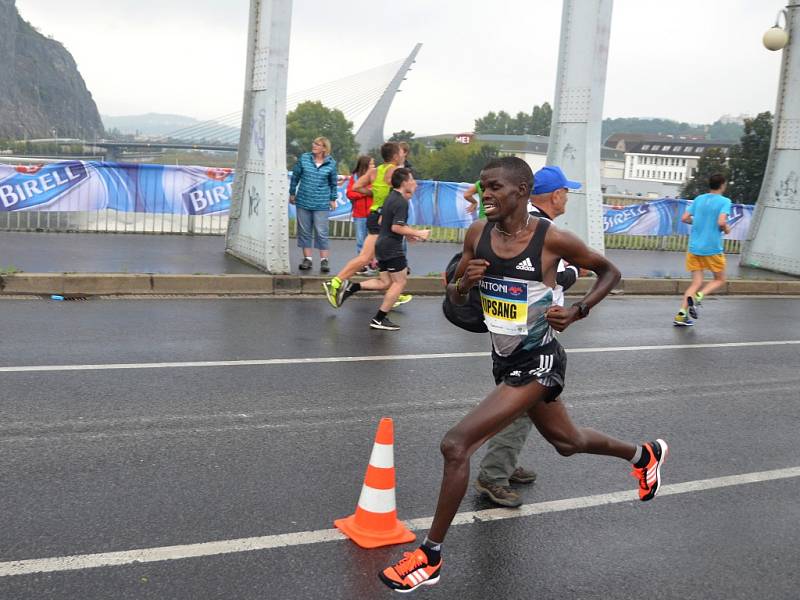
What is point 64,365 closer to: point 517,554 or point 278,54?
point 517,554

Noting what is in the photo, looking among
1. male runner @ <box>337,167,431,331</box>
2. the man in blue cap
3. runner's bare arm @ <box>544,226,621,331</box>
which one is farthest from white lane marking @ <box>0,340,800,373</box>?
runner's bare arm @ <box>544,226,621,331</box>

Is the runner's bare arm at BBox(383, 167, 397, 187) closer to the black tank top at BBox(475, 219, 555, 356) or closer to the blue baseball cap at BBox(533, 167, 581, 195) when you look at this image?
the blue baseball cap at BBox(533, 167, 581, 195)

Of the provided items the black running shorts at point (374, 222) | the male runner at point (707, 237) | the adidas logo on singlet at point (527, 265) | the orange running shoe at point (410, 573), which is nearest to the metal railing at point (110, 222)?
the black running shorts at point (374, 222)

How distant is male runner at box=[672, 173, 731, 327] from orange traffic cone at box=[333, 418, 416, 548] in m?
7.30

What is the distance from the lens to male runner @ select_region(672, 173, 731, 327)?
10.8 m

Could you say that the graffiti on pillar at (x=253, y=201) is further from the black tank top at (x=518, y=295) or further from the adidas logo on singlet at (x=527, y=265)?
the adidas logo on singlet at (x=527, y=265)

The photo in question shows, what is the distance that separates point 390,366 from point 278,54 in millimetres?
5839

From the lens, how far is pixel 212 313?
9.63 metres

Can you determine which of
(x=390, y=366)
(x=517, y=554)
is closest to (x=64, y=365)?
(x=390, y=366)

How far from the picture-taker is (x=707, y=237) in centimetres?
1103

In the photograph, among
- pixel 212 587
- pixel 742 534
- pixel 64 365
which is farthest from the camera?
pixel 64 365

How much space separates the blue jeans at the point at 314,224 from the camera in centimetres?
1239

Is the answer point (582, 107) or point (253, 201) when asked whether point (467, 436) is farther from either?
point (582, 107)

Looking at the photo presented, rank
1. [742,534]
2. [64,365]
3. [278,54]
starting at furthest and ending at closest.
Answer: [278,54] → [64,365] → [742,534]
